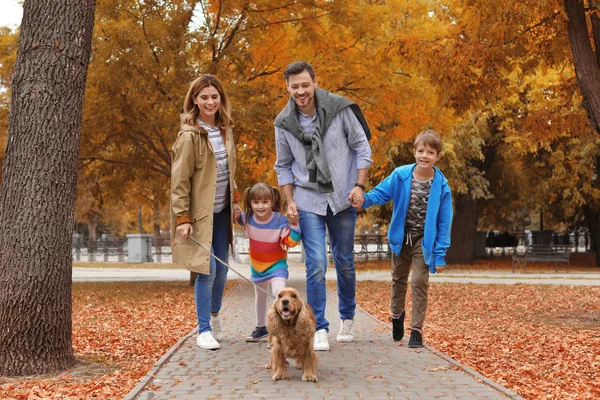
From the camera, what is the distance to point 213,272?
665cm

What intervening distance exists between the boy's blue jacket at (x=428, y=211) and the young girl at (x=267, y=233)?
768mm

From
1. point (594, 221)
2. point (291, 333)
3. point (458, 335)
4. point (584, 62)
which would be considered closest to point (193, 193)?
point (291, 333)

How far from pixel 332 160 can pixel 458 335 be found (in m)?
3.40

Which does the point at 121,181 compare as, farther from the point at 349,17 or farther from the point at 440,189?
the point at 440,189

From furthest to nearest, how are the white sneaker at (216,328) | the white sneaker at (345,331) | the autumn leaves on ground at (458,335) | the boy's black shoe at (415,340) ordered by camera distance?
1. the white sneaker at (216,328)
2. the white sneaker at (345,331)
3. the boy's black shoe at (415,340)
4. the autumn leaves on ground at (458,335)

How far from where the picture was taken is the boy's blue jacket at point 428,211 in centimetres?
670

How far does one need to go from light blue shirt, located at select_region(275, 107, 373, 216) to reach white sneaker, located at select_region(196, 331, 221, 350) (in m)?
1.43

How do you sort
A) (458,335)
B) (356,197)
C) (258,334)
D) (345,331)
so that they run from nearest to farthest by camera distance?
(356,197) → (345,331) → (258,334) → (458,335)

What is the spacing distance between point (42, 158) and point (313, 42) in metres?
10.1

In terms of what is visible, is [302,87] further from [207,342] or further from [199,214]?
[207,342]

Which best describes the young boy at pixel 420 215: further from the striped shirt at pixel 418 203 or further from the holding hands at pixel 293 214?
the holding hands at pixel 293 214

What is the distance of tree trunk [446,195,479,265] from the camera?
30609 mm

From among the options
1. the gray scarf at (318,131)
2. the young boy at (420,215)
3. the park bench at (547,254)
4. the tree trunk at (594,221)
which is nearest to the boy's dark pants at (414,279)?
the young boy at (420,215)

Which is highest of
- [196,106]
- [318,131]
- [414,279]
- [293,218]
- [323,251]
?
[196,106]
